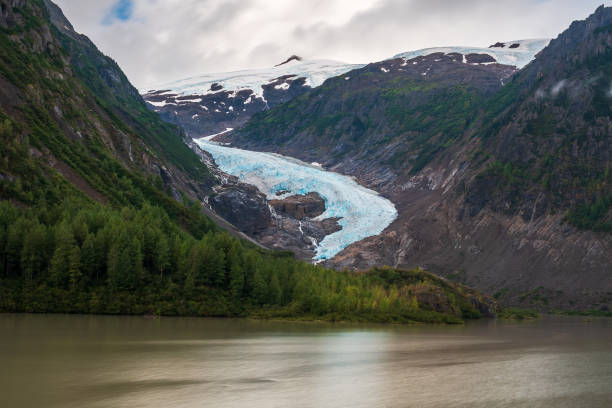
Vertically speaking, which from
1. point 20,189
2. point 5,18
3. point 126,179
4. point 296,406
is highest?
point 5,18

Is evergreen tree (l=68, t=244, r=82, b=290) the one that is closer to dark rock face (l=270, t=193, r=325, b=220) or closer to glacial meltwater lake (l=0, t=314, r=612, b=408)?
glacial meltwater lake (l=0, t=314, r=612, b=408)

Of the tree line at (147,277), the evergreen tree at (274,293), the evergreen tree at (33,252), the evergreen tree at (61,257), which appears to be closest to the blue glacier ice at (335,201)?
the tree line at (147,277)

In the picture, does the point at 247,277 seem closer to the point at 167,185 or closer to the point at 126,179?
the point at 126,179

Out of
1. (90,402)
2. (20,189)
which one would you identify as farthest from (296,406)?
(20,189)

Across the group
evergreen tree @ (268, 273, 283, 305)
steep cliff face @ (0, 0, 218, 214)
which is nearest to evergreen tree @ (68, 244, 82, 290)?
steep cliff face @ (0, 0, 218, 214)

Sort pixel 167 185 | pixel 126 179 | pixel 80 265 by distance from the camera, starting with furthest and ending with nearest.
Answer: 1. pixel 167 185
2. pixel 126 179
3. pixel 80 265

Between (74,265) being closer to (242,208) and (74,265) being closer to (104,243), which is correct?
(104,243)
